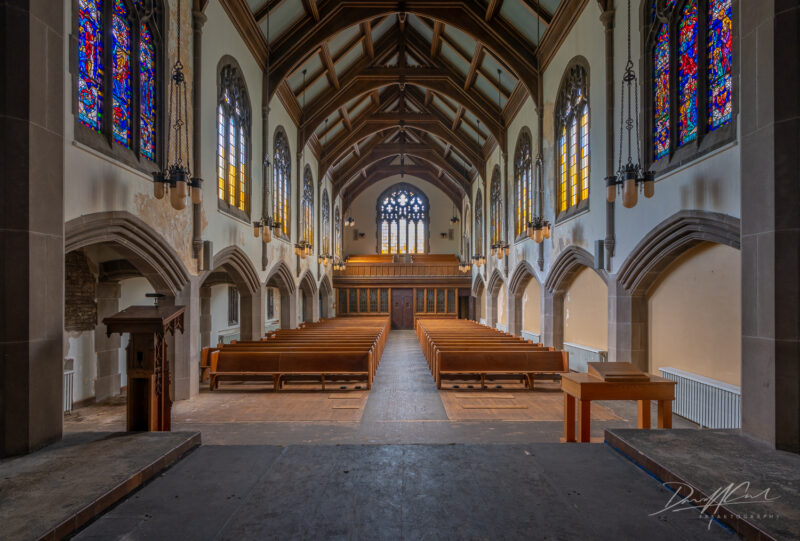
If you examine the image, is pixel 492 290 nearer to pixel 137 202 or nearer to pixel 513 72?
pixel 513 72

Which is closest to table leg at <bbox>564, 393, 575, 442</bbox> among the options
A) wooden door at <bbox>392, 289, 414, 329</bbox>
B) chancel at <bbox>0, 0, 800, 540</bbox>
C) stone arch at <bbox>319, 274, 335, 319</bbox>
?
chancel at <bbox>0, 0, 800, 540</bbox>

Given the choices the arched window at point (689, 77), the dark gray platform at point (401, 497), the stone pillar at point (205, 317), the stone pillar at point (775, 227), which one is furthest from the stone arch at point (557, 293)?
the stone pillar at point (205, 317)

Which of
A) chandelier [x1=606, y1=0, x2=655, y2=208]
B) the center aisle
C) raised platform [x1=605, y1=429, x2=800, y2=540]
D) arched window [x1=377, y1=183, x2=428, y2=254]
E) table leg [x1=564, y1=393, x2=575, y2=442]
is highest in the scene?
arched window [x1=377, y1=183, x2=428, y2=254]

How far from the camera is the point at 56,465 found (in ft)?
9.64

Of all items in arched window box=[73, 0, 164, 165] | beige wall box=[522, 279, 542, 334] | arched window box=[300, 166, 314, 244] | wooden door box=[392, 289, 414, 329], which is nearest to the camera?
arched window box=[73, 0, 164, 165]

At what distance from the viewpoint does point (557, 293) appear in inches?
449

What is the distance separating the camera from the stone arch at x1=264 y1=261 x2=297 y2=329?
13.6 m

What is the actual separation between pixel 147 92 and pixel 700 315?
9.06 metres

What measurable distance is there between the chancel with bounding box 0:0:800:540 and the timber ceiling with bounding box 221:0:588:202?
0.10m

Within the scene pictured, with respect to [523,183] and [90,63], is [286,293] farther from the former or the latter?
[90,63]

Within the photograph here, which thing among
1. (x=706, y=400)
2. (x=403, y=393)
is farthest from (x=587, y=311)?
(x=403, y=393)

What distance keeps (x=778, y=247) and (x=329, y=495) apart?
145 inches

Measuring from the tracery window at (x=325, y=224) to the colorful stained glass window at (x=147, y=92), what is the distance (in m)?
13.0

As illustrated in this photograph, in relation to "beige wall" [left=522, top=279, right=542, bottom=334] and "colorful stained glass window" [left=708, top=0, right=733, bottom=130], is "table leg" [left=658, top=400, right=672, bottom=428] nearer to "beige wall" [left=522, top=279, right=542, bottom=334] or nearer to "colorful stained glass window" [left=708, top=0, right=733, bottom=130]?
"colorful stained glass window" [left=708, top=0, right=733, bottom=130]
